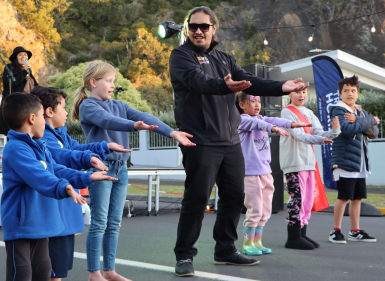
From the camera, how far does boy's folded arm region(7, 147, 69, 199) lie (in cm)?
233

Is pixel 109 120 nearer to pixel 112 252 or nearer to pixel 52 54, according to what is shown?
pixel 112 252

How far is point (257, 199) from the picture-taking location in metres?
4.60

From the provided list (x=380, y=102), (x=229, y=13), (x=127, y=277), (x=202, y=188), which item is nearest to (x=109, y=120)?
(x=202, y=188)

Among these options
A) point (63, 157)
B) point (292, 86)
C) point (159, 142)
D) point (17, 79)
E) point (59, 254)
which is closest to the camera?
point (59, 254)

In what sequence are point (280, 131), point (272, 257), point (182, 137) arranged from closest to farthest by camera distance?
point (182, 137)
point (280, 131)
point (272, 257)

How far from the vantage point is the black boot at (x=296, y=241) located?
4871mm

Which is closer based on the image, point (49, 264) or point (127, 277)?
point (49, 264)

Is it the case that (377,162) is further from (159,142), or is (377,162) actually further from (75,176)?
(75,176)

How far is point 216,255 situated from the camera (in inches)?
162

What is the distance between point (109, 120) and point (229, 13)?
6438 centimetres

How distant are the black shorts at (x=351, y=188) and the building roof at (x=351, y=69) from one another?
14959 millimetres

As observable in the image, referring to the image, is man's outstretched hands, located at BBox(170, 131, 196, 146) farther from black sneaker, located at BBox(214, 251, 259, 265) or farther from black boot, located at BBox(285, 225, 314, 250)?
black boot, located at BBox(285, 225, 314, 250)

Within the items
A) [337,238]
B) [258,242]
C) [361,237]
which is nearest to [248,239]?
[258,242]

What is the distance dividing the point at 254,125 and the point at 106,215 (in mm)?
1809
